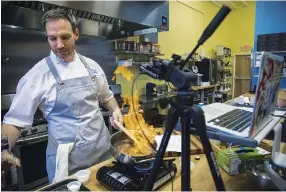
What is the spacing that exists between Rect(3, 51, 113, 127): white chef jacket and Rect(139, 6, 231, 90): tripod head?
0.81 metres

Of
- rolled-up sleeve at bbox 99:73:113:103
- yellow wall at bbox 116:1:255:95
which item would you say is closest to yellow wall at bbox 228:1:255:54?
yellow wall at bbox 116:1:255:95

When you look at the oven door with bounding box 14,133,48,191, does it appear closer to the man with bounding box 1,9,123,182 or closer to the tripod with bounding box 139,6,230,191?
the man with bounding box 1,9,123,182

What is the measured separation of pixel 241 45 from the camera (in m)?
7.30

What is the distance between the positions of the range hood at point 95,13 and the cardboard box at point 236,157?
1.56 m

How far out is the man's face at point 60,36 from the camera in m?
1.29

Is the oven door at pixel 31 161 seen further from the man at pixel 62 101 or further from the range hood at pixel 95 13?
the range hood at pixel 95 13

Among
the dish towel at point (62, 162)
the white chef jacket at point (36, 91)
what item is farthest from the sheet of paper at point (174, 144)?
the white chef jacket at point (36, 91)

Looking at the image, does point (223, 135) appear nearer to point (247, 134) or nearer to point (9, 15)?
point (247, 134)

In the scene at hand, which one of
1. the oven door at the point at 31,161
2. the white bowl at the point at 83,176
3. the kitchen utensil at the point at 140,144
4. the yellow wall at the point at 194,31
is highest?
the yellow wall at the point at 194,31

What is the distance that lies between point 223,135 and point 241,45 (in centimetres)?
750

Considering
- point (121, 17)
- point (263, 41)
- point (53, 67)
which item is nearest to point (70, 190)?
point (53, 67)

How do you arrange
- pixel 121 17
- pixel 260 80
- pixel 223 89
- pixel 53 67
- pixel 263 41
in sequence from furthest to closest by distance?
pixel 223 89
pixel 263 41
pixel 121 17
pixel 53 67
pixel 260 80

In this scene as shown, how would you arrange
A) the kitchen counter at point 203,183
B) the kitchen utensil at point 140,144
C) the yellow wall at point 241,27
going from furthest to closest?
1. the yellow wall at point 241,27
2. the kitchen utensil at point 140,144
3. the kitchen counter at point 203,183

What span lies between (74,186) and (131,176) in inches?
9.2
